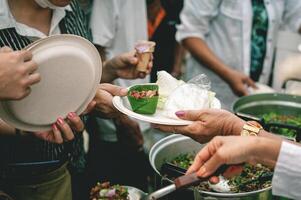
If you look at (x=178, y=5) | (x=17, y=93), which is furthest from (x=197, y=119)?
(x=178, y=5)

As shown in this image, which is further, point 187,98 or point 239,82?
point 239,82

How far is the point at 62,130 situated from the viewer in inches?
65.8

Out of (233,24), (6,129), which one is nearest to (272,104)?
(233,24)

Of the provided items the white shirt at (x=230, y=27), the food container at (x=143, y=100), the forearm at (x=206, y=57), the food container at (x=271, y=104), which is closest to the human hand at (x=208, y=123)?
the food container at (x=143, y=100)

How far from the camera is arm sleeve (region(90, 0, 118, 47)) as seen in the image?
2844mm

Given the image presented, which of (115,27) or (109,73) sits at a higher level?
(115,27)

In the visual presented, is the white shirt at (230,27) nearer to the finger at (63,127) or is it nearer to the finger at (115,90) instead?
the finger at (115,90)

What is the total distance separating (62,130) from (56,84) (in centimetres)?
20

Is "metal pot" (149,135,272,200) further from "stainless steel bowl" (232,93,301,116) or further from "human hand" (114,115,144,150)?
"human hand" (114,115,144,150)

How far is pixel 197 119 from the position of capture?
1691mm

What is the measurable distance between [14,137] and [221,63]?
1.87 m

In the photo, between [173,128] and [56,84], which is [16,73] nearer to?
[56,84]

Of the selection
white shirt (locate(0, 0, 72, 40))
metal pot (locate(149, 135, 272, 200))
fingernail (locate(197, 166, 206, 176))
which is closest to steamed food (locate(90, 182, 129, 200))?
metal pot (locate(149, 135, 272, 200))

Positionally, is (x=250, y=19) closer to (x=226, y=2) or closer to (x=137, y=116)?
(x=226, y=2)
